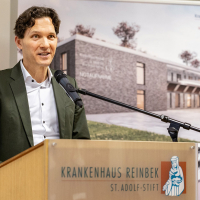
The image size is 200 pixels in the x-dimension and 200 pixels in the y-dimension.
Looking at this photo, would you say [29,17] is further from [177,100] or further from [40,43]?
[177,100]

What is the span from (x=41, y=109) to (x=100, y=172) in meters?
0.72

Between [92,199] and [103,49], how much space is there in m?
2.01

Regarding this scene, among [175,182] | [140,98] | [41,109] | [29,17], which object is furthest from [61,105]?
[140,98]

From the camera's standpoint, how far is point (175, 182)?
3.14ft

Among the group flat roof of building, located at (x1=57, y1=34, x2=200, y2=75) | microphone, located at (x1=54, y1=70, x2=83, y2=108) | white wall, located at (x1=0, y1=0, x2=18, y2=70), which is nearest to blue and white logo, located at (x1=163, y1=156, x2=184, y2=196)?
microphone, located at (x1=54, y1=70, x2=83, y2=108)

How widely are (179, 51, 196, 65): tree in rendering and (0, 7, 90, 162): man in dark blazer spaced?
1.70 m

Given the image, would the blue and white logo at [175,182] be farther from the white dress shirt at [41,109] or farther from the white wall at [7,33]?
the white wall at [7,33]

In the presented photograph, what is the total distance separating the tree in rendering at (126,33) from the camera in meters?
2.68

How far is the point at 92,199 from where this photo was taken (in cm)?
90

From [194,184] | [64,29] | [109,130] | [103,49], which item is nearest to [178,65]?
[103,49]

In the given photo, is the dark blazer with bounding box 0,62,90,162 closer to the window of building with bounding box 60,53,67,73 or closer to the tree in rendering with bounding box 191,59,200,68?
the window of building with bounding box 60,53,67,73

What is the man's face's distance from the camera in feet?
4.71

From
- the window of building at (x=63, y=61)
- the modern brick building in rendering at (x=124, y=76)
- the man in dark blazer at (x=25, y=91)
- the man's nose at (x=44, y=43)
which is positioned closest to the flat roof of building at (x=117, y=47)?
the modern brick building in rendering at (x=124, y=76)

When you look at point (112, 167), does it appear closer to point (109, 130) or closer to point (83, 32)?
point (109, 130)
